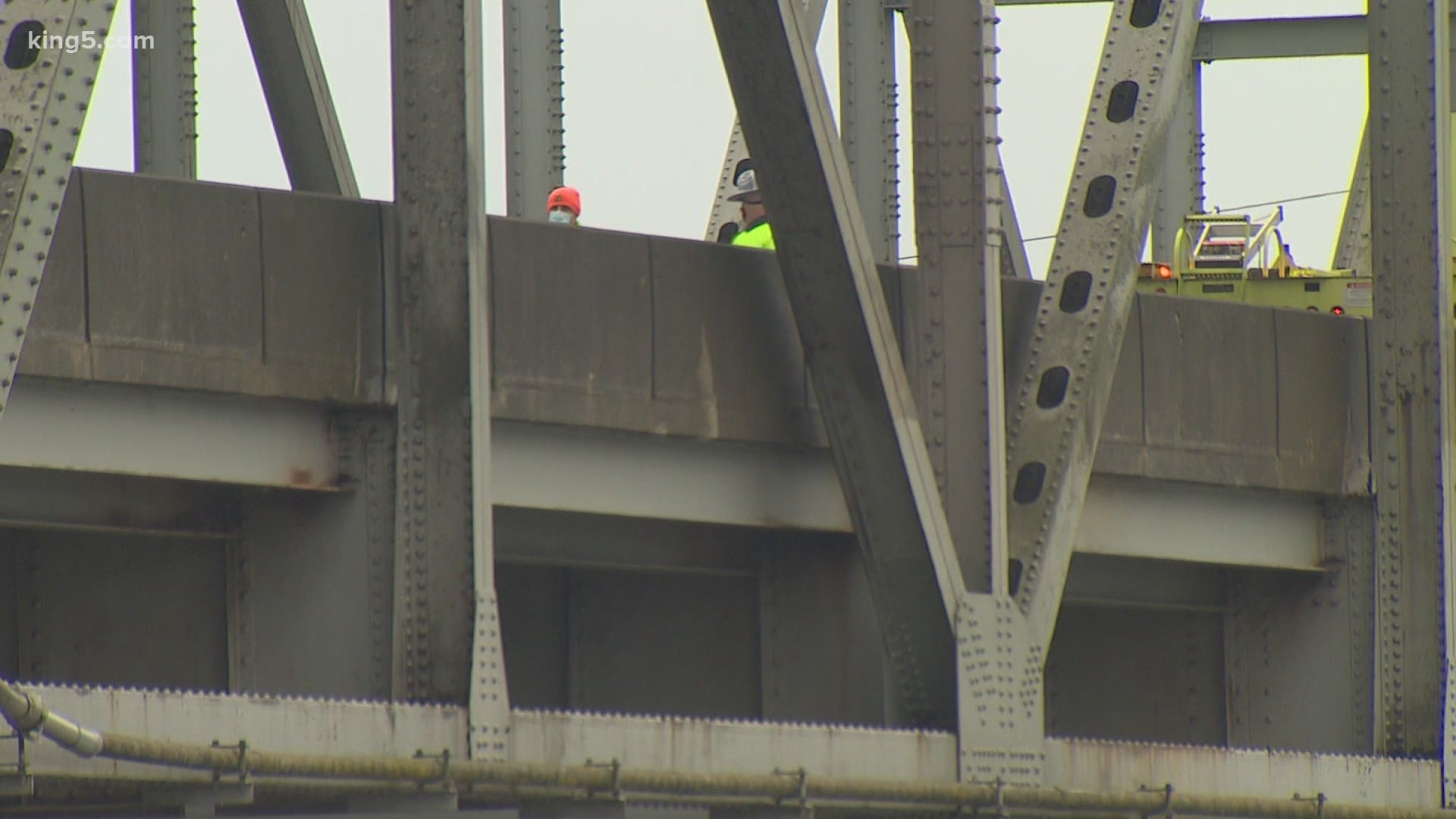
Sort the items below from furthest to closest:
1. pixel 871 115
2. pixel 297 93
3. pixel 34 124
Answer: pixel 871 115
pixel 297 93
pixel 34 124

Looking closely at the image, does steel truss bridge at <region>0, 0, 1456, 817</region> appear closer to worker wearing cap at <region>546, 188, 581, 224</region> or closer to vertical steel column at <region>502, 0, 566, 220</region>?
worker wearing cap at <region>546, 188, 581, 224</region>

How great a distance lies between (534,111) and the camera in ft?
77.4

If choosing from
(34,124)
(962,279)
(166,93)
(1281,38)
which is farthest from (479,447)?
(1281,38)

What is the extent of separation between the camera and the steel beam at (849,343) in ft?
52.3

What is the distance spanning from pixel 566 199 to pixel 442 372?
5011mm

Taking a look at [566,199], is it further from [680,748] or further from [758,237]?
[680,748]

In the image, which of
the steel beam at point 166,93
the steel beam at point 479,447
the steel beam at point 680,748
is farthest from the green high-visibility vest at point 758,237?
the steel beam at point 166,93

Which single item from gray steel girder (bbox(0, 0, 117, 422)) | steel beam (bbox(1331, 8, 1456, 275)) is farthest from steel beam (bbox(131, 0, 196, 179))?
steel beam (bbox(1331, 8, 1456, 275))

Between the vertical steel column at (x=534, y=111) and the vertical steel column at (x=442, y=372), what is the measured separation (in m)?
8.29

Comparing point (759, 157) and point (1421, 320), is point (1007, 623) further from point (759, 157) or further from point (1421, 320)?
point (1421, 320)

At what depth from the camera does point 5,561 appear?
55.6 ft

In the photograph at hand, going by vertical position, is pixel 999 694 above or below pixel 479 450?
below

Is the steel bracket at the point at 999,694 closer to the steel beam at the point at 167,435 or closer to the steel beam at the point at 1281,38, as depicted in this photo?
the steel beam at the point at 167,435

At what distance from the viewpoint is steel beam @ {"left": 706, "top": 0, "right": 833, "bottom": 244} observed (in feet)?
74.1
